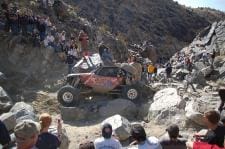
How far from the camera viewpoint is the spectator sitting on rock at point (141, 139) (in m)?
6.81

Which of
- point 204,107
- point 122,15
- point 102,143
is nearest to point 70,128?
point 204,107

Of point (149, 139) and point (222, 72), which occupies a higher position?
point (222, 72)

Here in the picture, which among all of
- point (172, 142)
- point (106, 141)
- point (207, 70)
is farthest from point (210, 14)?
point (106, 141)

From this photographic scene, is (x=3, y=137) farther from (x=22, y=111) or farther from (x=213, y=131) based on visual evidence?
(x=22, y=111)

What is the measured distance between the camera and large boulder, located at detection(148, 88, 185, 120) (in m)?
16.8

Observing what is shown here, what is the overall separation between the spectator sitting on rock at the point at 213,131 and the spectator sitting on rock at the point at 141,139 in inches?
20.3

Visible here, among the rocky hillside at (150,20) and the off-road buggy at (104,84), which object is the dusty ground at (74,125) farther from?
the rocky hillside at (150,20)

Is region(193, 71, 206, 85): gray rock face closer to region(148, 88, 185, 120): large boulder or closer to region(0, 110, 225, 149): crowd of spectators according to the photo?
region(148, 88, 185, 120): large boulder

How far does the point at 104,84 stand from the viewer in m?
18.7

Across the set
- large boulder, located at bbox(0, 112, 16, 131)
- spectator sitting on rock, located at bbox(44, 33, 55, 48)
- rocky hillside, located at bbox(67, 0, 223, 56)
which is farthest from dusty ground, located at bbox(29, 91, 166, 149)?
rocky hillside, located at bbox(67, 0, 223, 56)

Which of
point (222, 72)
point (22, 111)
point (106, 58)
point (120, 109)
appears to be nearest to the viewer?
point (22, 111)

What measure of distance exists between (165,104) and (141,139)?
10.4 meters

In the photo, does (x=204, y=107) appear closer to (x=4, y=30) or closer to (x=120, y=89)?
(x=120, y=89)

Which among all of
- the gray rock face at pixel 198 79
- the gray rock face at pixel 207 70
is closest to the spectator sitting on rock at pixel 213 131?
the gray rock face at pixel 198 79
